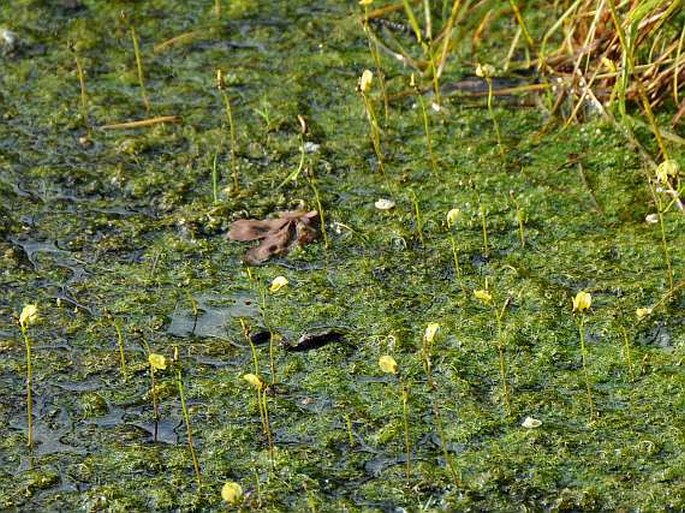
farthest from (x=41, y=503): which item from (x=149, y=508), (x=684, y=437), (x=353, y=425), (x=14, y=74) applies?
(x=14, y=74)

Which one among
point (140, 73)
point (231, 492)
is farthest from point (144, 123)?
point (231, 492)

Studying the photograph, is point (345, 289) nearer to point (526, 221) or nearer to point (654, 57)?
point (526, 221)

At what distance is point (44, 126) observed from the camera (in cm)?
394

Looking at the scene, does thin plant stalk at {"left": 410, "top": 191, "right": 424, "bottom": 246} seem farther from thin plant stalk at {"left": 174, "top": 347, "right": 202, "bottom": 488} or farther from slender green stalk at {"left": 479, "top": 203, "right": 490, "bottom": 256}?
thin plant stalk at {"left": 174, "top": 347, "right": 202, "bottom": 488}

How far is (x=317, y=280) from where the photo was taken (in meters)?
3.24

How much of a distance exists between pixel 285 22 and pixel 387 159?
0.96 m

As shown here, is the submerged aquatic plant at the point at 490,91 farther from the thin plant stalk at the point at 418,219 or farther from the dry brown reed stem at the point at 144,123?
the dry brown reed stem at the point at 144,123

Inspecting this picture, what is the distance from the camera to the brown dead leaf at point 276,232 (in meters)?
3.34

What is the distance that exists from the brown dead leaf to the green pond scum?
0.10 ft

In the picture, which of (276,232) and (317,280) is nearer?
(317,280)

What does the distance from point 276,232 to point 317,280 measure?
24 cm

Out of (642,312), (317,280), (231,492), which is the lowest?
(317,280)

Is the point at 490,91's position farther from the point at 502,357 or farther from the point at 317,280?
the point at 502,357

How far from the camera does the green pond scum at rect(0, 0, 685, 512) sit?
261 cm
